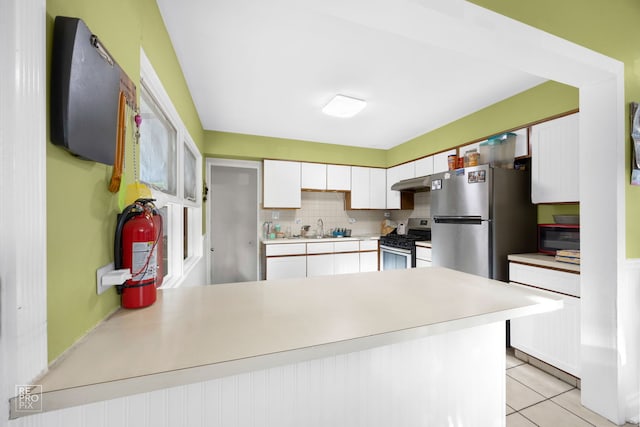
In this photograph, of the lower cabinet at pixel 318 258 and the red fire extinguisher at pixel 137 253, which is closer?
the red fire extinguisher at pixel 137 253

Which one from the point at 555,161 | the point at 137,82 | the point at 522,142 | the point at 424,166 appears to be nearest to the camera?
the point at 137,82

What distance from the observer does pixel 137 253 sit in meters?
0.83

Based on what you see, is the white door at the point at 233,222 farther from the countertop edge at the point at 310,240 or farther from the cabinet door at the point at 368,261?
the cabinet door at the point at 368,261

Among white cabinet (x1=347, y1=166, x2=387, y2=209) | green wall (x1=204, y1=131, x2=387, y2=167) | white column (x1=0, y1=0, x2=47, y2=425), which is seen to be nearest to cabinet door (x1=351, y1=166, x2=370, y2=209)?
white cabinet (x1=347, y1=166, x2=387, y2=209)

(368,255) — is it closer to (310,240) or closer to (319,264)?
(319,264)

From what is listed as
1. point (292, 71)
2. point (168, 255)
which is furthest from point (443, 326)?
point (292, 71)

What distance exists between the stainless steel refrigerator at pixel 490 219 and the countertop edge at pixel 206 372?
6.48 feet

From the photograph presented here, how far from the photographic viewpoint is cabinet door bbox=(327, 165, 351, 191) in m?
4.20

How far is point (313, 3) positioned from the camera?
3.35ft

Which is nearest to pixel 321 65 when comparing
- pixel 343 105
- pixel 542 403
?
pixel 343 105

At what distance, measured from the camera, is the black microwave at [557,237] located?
6.86 ft

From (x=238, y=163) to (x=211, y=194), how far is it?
25.3 inches

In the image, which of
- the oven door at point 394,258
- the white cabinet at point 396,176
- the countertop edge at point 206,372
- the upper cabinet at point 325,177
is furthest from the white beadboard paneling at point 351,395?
the upper cabinet at point 325,177

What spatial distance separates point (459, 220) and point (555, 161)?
911 millimetres
